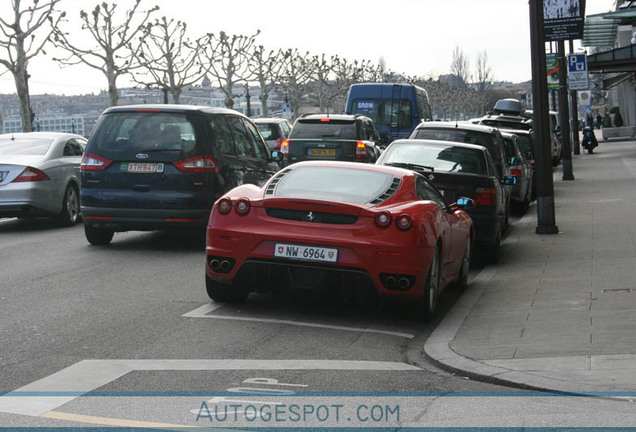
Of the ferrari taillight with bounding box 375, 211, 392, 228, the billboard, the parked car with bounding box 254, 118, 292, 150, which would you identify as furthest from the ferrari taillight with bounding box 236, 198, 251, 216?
the parked car with bounding box 254, 118, 292, 150

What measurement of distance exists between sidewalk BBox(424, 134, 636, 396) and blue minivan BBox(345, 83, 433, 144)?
57.8 ft

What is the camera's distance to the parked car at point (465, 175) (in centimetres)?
1345

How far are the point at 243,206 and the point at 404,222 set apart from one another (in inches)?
55.3

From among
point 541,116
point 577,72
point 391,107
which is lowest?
point 541,116

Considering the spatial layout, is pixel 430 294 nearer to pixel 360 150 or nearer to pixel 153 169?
pixel 153 169

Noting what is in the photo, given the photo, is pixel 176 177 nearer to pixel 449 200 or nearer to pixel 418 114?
pixel 449 200

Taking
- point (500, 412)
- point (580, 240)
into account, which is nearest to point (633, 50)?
point (580, 240)

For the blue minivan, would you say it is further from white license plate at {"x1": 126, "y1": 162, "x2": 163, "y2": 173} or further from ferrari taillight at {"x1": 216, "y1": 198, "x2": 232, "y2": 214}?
ferrari taillight at {"x1": 216, "y1": 198, "x2": 232, "y2": 214}

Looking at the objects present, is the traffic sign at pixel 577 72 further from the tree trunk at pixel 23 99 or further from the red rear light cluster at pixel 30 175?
the tree trunk at pixel 23 99

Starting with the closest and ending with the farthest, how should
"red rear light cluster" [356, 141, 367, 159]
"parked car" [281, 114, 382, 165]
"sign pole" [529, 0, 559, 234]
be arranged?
"sign pole" [529, 0, 559, 234] → "parked car" [281, 114, 382, 165] → "red rear light cluster" [356, 141, 367, 159]

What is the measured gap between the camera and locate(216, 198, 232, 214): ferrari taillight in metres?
9.50

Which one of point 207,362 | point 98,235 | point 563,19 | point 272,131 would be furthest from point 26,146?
point 272,131

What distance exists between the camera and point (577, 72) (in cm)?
3080

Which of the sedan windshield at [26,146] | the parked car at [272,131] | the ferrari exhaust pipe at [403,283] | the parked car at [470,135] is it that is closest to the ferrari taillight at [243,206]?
the ferrari exhaust pipe at [403,283]
